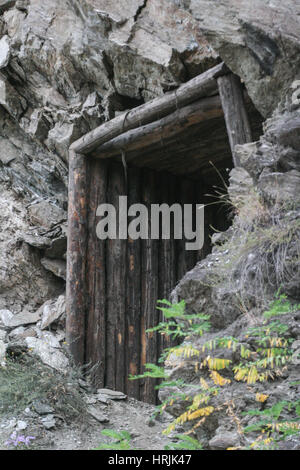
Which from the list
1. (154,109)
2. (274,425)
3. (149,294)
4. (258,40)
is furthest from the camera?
(149,294)

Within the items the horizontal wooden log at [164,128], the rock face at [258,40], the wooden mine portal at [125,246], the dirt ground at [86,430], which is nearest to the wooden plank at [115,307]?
the wooden mine portal at [125,246]

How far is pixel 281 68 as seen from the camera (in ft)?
12.6

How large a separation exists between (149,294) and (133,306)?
0.27 metres

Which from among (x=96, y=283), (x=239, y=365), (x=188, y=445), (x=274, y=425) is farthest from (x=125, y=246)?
(x=274, y=425)

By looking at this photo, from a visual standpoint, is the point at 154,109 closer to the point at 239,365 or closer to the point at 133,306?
the point at 133,306

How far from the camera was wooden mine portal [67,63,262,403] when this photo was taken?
5.55 meters

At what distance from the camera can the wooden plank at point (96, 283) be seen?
229 inches

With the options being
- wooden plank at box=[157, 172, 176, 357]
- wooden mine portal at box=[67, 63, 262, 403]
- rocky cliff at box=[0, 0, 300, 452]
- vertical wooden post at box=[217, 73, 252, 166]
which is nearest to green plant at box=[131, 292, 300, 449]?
rocky cliff at box=[0, 0, 300, 452]

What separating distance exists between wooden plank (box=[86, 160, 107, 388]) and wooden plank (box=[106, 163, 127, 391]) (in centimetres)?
7

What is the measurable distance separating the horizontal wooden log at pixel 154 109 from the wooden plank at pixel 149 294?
3.18 feet

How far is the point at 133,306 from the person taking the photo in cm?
612

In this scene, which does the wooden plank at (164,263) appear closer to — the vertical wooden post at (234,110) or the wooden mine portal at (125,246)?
the wooden mine portal at (125,246)

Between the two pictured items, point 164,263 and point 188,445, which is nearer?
point 188,445

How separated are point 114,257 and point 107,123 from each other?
A: 163 centimetres
